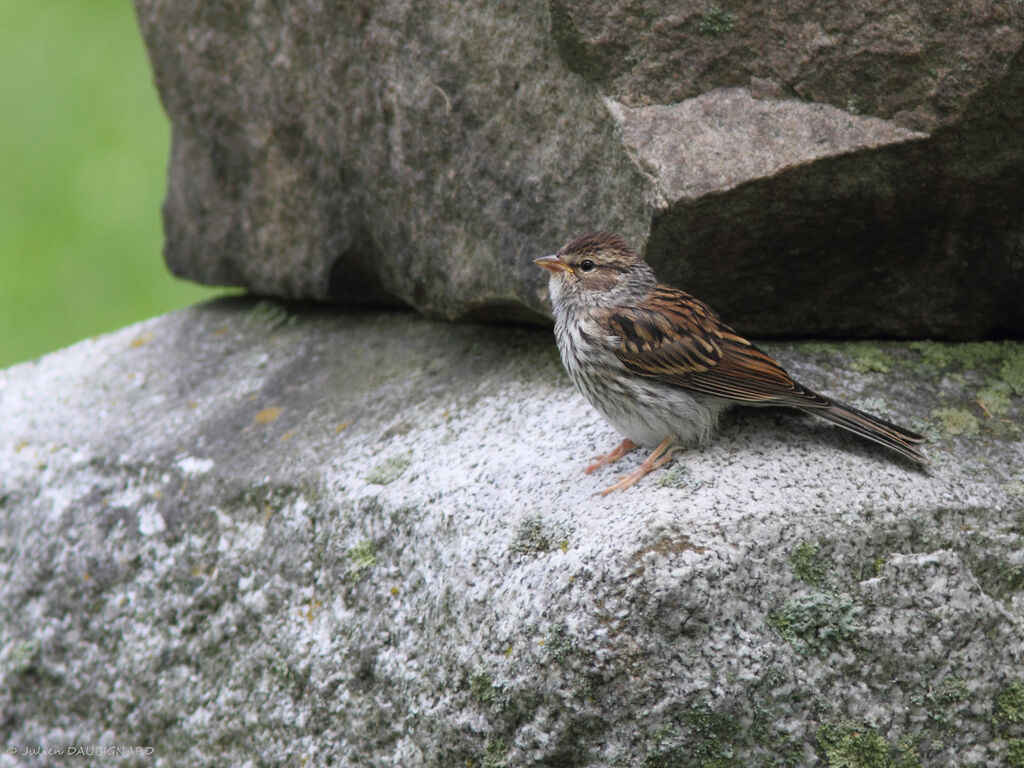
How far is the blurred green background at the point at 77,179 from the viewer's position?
8.59 metres

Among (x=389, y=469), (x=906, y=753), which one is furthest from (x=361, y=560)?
(x=906, y=753)

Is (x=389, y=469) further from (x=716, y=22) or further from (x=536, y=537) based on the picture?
(x=716, y=22)

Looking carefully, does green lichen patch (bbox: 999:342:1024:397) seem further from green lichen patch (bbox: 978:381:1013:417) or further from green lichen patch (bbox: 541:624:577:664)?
green lichen patch (bbox: 541:624:577:664)

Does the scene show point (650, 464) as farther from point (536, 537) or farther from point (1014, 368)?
point (1014, 368)

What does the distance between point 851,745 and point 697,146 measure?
72.0 inches

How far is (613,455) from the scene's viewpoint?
3.73 m

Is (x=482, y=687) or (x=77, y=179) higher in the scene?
(x=77, y=179)

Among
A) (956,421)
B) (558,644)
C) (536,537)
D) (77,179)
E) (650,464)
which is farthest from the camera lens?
(77,179)

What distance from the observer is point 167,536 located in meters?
4.54

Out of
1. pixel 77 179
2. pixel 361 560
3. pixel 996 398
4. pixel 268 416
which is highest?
pixel 77 179

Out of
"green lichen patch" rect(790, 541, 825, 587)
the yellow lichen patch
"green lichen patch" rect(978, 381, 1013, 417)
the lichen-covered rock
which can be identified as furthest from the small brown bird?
the yellow lichen patch

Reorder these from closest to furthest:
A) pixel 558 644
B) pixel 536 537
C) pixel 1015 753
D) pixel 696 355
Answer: pixel 558 644 < pixel 1015 753 < pixel 536 537 < pixel 696 355

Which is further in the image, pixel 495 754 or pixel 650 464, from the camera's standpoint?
pixel 650 464

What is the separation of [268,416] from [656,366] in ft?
6.04
